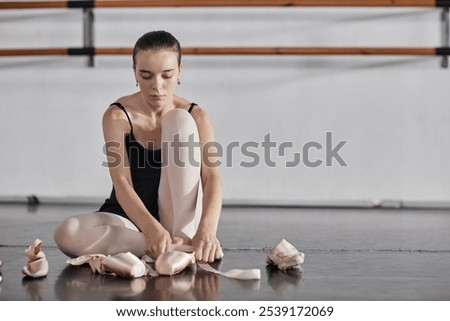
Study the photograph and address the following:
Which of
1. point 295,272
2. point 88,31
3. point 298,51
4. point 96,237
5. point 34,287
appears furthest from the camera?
point 88,31

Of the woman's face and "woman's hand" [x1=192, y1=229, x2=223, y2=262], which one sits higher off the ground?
the woman's face

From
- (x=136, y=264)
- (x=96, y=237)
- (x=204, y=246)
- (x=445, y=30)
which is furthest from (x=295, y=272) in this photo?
(x=445, y=30)

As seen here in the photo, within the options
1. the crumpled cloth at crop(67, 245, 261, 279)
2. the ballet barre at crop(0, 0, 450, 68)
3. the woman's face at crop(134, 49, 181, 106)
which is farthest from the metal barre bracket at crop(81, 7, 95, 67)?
the crumpled cloth at crop(67, 245, 261, 279)

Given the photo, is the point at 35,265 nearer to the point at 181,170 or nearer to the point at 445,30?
the point at 181,170

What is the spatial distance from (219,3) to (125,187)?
4.82ft

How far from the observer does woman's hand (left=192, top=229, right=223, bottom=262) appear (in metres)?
1.32

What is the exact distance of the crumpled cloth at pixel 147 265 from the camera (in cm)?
120

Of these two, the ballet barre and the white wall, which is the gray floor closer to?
the white wall

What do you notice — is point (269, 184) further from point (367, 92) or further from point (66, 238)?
point (66, 238)

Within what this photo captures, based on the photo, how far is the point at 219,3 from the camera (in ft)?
8.82

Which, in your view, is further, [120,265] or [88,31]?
[88,31]

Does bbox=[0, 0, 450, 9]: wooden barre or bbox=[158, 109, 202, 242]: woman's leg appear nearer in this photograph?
bbox=[158, 109, 202, 242]: woman's leg

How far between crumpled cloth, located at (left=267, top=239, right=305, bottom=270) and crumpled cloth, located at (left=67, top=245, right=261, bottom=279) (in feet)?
0.31

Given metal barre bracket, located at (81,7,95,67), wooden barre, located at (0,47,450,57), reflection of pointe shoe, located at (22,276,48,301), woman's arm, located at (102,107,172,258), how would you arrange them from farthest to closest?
metal barre bracket, located at (81,7,95,67)
wooden barre, located at (0,47,450,57)
woman's arm, located at (102,107,172,258)
reflection of pointe shoe, located at (22,276,48,301)
